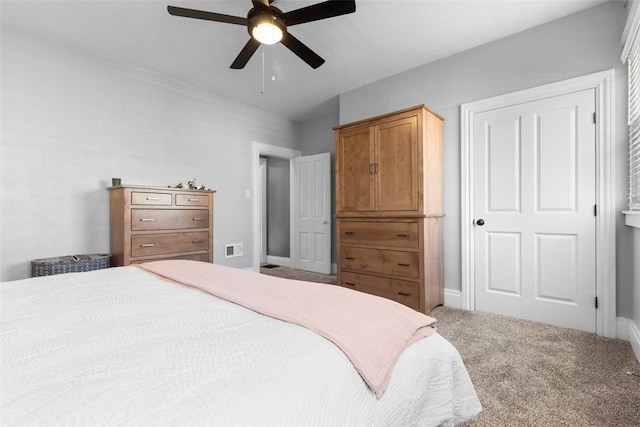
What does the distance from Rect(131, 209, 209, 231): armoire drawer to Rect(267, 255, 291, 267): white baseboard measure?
7.56 ft

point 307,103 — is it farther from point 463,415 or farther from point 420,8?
point 463,415

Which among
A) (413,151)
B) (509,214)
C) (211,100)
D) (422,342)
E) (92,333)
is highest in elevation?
(211,100)

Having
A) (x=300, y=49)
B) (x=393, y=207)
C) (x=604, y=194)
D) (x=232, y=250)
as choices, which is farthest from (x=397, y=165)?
(x=232, y=250)

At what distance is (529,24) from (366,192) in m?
2.02

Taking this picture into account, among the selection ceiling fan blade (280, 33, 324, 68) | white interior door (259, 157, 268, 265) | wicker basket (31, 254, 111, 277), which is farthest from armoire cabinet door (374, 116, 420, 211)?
white interior door (259, 157, 268, 265)

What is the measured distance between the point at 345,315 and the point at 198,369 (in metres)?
0.44

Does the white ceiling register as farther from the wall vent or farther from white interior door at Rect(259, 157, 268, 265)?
white interior door at Rect(259, 157, 268, 265)

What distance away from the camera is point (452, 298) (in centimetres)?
303

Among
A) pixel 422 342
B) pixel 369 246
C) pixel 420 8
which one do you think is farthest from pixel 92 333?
pixel 420 8

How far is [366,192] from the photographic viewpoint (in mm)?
3115

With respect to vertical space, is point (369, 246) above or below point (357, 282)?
above

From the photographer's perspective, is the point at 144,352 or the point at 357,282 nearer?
the point at 144,352

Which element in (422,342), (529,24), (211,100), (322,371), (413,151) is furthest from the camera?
(211,100)

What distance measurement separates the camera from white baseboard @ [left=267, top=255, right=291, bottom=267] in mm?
5426
